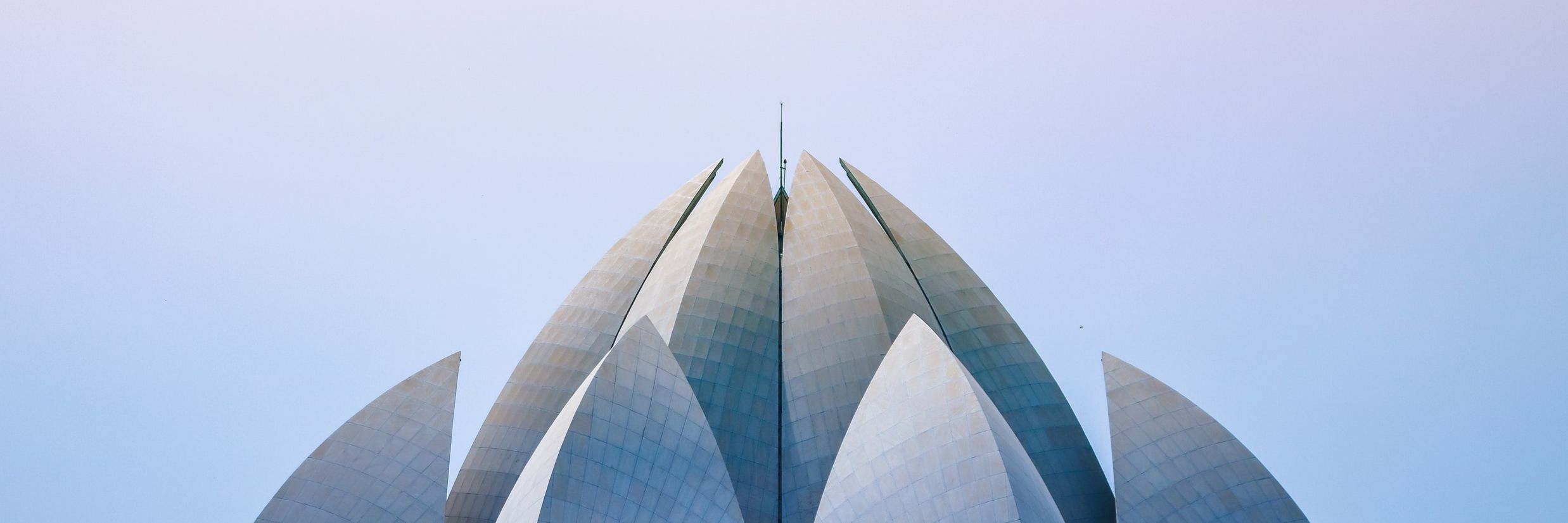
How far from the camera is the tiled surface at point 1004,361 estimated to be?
19078 mm

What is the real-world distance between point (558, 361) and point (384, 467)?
11.5 ft

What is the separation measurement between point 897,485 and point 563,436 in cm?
374

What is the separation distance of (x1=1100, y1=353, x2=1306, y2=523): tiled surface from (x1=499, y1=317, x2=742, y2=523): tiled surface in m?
5.20

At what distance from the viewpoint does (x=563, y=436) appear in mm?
15617

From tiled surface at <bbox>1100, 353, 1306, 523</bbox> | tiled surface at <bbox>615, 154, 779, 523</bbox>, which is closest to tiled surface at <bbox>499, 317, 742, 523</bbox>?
tiled surface at <bbox>615, 154, 779, 523</bbox>

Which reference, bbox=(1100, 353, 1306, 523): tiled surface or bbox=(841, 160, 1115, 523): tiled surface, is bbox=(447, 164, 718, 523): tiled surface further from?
bbox=(1100, 353, 1306, 523): tiled surface

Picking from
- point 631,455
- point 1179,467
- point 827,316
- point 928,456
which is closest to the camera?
point 928,456

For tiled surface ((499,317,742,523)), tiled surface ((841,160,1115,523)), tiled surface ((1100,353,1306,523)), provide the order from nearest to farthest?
tiled surface ((499,317,742,523)) < tiled surface ((1100,353,1306,523)) < tiled surface ((841,160,1115,523))

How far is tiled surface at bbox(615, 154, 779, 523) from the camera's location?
1884 cm

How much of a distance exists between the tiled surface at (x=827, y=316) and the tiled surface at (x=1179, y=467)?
333cm

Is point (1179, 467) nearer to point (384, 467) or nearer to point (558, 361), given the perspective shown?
point (558, 361)

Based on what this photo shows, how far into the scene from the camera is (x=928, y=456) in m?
14.9

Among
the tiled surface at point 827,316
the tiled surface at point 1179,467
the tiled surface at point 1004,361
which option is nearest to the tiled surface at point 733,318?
the tiled surface at point 827,316

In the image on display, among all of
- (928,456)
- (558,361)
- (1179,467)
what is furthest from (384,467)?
(1179,467)
